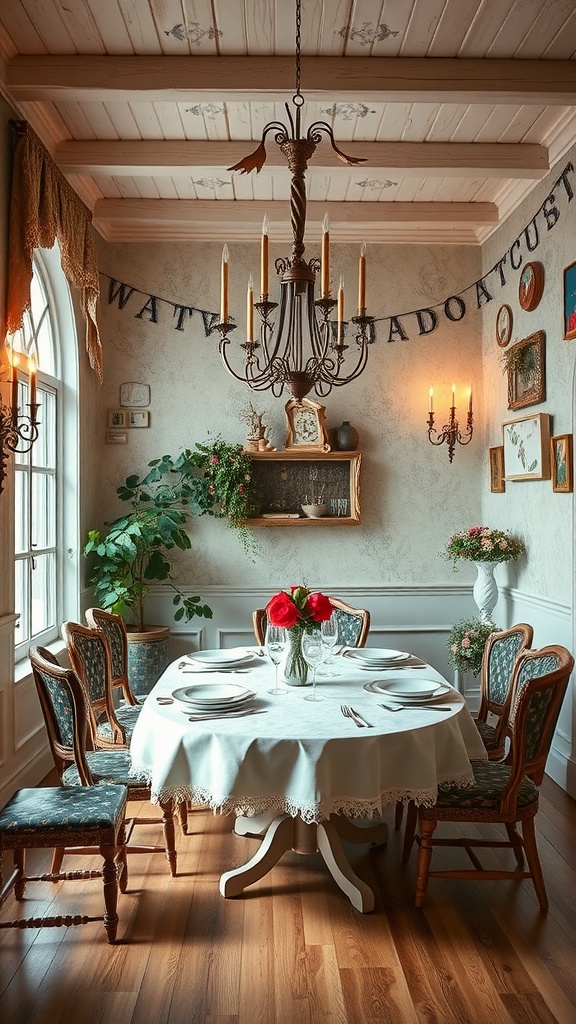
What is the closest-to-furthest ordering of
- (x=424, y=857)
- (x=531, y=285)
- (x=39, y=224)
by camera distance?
1. (x=424, y=857)
2. (x=39, y=224)
3. (x=531, y=285)

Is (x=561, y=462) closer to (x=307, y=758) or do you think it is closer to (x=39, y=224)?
(x=307, y=758)

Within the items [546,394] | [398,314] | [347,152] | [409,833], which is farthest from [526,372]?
[409,833]

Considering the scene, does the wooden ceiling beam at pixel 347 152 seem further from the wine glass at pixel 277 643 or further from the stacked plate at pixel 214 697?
the stacked plate at pixel 214 697

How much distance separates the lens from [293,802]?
2.38 metres

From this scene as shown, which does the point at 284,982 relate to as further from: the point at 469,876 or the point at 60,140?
the point at 60,140

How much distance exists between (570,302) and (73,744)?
2970mm

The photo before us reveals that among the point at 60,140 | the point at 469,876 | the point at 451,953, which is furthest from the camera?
the point at 60,140

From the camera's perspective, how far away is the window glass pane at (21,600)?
388cm

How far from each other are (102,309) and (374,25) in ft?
8.55

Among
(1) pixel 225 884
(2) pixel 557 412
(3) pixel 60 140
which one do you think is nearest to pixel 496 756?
(1) pixel 225 884

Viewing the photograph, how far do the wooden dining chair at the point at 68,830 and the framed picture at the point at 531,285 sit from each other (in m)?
3.25

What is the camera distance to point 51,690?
8.96 ft

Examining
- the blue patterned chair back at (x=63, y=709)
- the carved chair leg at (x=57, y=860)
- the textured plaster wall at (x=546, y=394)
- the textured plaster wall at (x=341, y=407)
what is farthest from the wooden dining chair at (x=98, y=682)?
the textured plaster wall at (x=546, y=394)

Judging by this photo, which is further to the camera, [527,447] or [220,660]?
[527,447]
